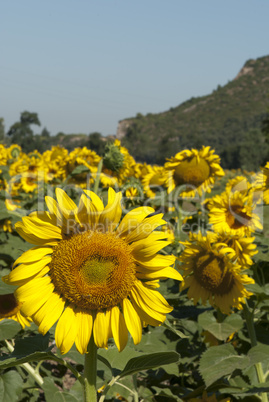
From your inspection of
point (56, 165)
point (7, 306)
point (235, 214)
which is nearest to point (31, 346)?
point (7, 306)

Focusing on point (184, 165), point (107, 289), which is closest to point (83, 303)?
point (107, 289)

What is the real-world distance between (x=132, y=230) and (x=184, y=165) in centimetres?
332

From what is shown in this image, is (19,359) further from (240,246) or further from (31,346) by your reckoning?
(240,246)

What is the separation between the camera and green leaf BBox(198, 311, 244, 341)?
2.47 m

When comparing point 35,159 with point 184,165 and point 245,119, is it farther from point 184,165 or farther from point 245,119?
point 245,119

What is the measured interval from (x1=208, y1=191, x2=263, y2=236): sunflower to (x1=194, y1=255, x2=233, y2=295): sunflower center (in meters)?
0.89

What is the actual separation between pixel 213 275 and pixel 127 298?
124 centimetres

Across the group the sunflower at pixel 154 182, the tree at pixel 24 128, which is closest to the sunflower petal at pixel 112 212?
the sunflower at pixel 154 182

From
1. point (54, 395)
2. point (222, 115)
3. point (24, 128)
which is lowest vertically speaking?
point (54, 395)

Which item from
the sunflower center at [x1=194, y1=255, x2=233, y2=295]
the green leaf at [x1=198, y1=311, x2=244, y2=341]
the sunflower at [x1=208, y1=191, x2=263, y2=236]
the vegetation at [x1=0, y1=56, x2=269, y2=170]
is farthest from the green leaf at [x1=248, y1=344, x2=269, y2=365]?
the vegetation at [x1=0, y1=56, x2=269, y2=170]

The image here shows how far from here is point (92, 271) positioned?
4.58 ft

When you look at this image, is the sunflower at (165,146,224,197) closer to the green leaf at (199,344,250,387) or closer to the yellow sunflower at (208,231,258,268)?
the yellow sunflower at (208,231,258,268)

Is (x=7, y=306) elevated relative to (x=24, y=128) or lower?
lower

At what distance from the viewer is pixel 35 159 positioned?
26.3 ft
